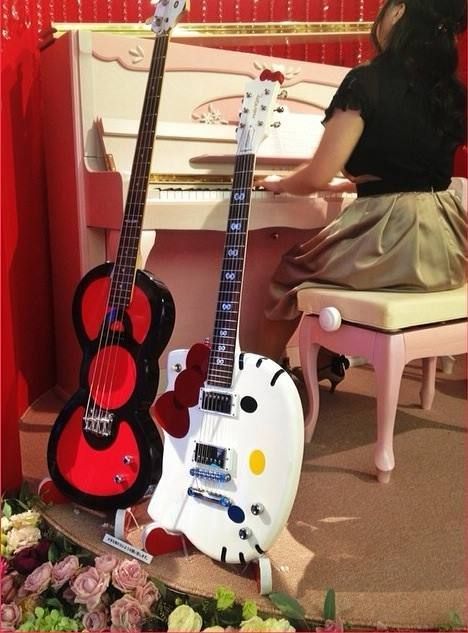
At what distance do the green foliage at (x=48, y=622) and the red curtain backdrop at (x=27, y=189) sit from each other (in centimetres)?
36

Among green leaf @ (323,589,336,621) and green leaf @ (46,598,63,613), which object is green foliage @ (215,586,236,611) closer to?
green leaf @ (323,589,336,621)

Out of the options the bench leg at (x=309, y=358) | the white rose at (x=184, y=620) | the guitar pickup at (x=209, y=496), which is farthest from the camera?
the bench leg at (x=309, y=358)

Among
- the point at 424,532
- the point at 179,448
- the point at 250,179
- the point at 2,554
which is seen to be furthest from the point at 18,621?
the point at 250,179

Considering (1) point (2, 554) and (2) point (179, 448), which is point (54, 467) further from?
(2) point (179, 448)

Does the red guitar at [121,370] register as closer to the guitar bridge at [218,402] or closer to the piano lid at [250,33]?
the guitar bridge at [218,402]

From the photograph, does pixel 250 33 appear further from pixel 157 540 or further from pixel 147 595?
pixel 147 595

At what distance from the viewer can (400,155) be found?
5.24ft

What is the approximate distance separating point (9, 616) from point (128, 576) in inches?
9.7

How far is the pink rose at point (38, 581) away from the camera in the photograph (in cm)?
120

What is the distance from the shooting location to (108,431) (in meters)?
1.31

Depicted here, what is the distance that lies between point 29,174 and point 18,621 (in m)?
1.41

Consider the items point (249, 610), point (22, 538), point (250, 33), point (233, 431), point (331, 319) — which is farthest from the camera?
point (250, 33)

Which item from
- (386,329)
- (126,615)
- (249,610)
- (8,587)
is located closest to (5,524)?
(8,587)

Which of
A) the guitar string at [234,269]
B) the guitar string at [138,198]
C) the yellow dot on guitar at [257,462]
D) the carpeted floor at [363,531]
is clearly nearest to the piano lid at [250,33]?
the guitar string at [138,198]
